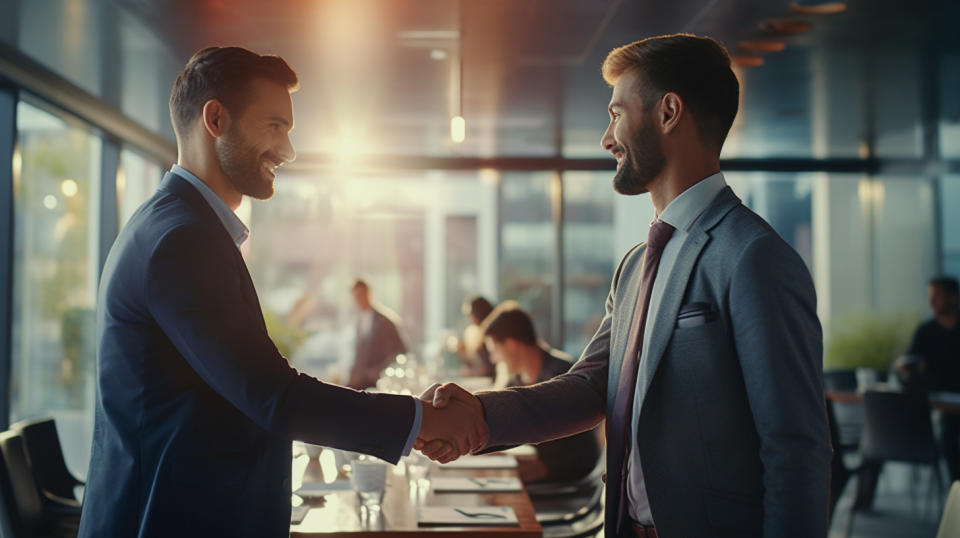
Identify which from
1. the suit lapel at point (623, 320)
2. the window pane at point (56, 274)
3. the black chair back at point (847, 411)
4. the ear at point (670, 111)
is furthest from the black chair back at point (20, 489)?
the black chair back at point (847, 411)

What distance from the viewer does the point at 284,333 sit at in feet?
27.8

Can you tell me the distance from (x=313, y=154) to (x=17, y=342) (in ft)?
12.7

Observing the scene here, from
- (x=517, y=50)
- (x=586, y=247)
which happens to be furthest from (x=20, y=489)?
(x=586, y=247)

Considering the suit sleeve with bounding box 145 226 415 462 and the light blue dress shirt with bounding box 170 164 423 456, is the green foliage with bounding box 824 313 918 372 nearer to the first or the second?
the light blue dress shirt with bounding box 170 164 423 456

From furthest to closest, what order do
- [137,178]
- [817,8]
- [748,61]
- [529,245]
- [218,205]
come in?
[529,245] < [137,178] < [748,61] < [817,8] < [218,205]

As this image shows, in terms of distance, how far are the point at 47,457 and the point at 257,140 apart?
8.65ft

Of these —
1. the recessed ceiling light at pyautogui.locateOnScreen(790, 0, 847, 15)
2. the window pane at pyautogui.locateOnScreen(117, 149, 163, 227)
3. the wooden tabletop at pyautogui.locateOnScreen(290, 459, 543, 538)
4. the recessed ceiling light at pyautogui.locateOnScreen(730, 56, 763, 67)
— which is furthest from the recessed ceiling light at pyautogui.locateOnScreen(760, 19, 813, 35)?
the window pane at pyautogui.locateOnScreen(117, 149, 163, 227)

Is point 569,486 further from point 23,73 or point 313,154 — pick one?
point 313,154

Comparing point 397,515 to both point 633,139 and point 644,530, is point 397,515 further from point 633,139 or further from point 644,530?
point 633,139

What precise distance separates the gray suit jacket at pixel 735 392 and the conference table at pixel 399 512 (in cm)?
80

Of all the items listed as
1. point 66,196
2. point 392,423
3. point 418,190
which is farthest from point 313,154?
point 392,423

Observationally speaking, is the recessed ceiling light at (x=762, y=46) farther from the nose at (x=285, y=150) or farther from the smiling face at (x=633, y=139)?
the nose at (x=285, y=150)

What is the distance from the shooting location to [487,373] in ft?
24.6

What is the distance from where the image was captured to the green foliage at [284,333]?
27.2 ft
